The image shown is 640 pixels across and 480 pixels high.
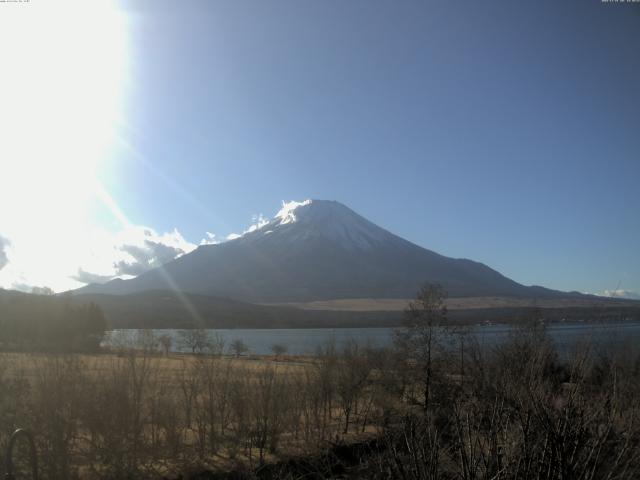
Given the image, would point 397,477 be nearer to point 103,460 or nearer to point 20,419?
point 20,419

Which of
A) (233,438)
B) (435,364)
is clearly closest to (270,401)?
(233,438)

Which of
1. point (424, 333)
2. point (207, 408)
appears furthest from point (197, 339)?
point (207, 408)

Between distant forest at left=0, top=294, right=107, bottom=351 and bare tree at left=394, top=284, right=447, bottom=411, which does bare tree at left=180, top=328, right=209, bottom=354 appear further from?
bare tree at left=394, top=284, right=447, bottom=411

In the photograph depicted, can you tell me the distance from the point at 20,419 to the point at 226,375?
747 centimetres

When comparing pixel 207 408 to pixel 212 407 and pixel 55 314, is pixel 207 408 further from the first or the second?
pixel 55 314

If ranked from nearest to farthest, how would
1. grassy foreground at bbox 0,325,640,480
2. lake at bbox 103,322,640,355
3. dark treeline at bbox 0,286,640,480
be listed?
1. lake at bbox 103,322,640,355
2. dark treeline at bbox 0,286,640,480
3. grassy foreground at bbox 0,325,640,480

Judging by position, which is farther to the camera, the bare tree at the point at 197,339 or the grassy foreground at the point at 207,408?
the bare tree at the point at 197,339

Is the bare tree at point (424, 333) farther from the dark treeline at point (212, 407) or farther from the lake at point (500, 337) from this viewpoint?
the lake at point (500, 337)

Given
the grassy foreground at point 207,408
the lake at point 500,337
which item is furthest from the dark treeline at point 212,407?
the lake at point 500,337

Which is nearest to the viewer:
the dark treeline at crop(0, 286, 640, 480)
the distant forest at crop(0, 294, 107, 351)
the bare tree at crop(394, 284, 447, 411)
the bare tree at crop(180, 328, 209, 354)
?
the dark treeline at crop(0, 286, 640, 480)

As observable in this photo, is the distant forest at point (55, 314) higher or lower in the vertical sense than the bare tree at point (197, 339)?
higher

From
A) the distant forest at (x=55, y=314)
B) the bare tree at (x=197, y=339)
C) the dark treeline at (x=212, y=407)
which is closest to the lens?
the dark treeline at (x=212, y=407)

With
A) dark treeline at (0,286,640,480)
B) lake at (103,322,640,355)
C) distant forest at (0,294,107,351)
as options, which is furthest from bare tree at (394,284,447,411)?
distant forest at (0,294,107,351)

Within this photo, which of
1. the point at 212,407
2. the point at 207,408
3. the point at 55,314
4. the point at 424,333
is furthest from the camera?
the point at 55,314
